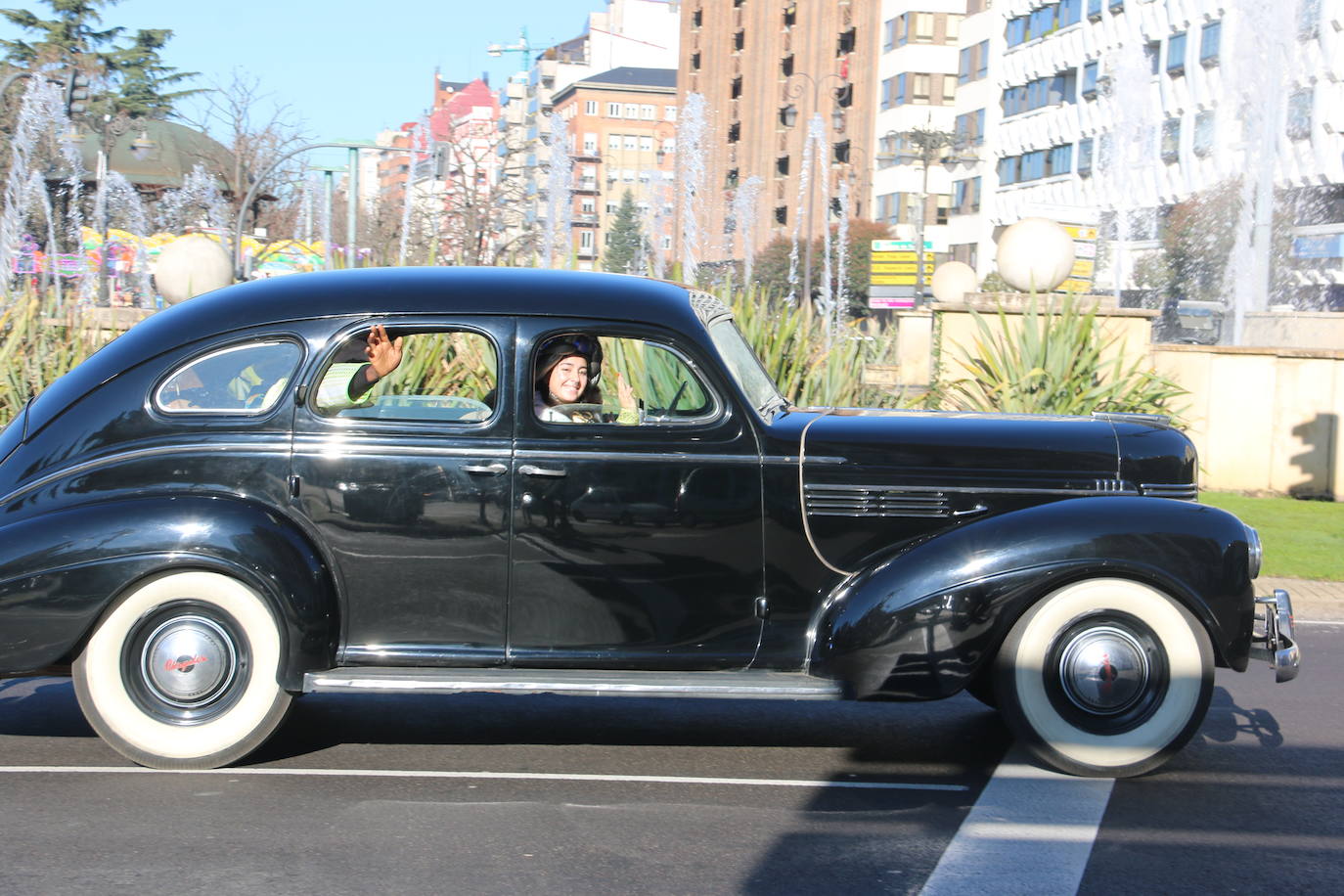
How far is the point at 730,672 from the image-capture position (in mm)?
5469

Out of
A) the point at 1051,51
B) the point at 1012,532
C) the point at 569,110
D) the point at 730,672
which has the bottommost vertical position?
the point at 730,672

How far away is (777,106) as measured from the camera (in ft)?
297

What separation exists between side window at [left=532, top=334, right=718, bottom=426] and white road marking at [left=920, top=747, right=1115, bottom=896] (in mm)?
1828

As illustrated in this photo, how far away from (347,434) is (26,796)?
1.72 metres

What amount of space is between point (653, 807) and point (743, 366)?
1.92 meters

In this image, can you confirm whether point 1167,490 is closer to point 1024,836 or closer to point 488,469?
point 1024,836

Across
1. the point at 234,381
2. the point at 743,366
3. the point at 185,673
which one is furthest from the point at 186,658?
the point at 743,366

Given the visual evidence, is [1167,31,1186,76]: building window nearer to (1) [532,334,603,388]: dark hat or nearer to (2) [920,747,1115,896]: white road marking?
(1) [532,334,603,388]: dark hat

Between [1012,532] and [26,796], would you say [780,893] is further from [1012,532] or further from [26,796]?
[26,796]

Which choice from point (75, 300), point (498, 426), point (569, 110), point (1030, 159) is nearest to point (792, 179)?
point (1030, 159)

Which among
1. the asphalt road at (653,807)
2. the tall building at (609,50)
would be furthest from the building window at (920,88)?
the asphalt road at (653,807)

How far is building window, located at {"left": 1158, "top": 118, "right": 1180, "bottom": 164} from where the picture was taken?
167ft

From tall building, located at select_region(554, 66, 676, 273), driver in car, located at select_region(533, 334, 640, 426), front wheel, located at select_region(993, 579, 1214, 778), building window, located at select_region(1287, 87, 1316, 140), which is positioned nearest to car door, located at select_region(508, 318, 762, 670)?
driver in car, located at select_region(533, 334, 640, 426)

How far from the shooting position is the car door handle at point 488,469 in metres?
5.47
